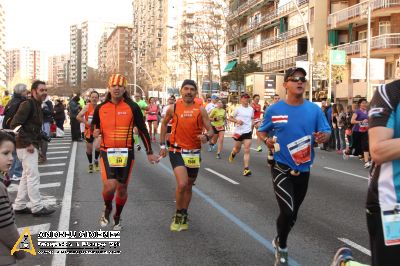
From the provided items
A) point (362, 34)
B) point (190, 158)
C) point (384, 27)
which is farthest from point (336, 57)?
point (190, 158)

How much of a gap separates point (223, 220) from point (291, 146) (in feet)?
8.14

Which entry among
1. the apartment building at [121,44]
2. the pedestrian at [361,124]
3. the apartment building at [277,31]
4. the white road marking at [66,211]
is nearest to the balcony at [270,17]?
the apartment building at [277,31]

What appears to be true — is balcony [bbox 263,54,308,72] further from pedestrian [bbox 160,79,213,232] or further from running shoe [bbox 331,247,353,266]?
running shoe [bbox 331,247,353,266]

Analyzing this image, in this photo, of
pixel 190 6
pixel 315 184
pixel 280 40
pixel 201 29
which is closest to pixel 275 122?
pixel 315 184

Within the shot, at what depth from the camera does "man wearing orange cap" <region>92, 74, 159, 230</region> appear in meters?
6.44

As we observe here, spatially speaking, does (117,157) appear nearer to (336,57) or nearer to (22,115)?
(22,115)

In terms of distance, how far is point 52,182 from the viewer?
11.0 m

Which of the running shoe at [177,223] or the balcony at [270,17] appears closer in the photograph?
the running shoe at [177,223]

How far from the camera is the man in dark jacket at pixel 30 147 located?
7172 mm

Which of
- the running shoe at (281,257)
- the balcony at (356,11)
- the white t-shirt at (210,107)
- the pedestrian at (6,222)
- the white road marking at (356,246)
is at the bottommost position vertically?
the white road marking at (356,246)

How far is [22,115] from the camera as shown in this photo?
7.24 m

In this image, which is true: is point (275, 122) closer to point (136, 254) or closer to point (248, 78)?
point (136, 254)

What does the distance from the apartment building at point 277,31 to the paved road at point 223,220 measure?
110 feet

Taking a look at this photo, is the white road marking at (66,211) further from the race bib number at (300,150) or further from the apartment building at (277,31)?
the apartment building at (277,31)
